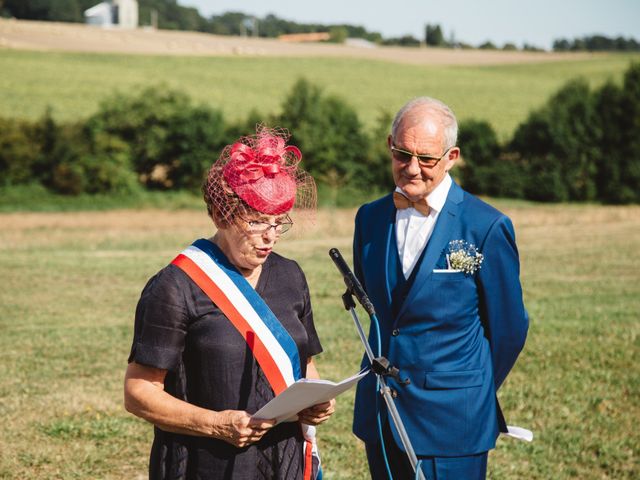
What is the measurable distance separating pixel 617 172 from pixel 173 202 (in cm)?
1816

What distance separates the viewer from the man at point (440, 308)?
3.61 m

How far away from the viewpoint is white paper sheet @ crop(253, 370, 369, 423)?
105 inches

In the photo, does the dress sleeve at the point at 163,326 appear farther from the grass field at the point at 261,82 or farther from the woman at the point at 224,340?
the grass field at the point at 261,82

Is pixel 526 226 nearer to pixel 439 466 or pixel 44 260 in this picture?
pixel 44 260

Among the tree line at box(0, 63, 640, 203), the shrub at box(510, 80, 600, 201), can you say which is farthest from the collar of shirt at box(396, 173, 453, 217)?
the shrub at box(510, 80, 600, 201)

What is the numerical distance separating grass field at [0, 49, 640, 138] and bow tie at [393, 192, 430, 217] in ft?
132

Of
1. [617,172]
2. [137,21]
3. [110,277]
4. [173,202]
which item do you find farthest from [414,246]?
[137,21]

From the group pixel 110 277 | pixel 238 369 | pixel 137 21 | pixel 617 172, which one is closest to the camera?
pixel 238 369

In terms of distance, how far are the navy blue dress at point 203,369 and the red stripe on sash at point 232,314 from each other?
18 millimetres

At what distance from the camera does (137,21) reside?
362 feet

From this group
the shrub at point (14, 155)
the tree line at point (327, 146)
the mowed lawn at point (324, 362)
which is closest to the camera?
the mowed lawn at point (324, 362)

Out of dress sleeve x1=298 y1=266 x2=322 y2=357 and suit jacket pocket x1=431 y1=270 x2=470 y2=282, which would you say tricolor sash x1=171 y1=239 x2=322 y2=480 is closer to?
dress sleeve x1=298 y1=266 x2=322 y2=357

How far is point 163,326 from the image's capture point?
2.81 m

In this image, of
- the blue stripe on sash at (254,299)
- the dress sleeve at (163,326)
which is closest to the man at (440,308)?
the blue stripe on sash at (254,299)
